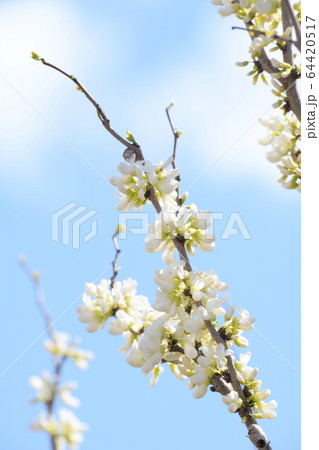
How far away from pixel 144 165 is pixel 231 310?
64cm

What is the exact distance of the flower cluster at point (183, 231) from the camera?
1821 mm

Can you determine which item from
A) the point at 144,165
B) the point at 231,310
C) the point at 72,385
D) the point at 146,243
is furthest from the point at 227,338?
the point at 72,385

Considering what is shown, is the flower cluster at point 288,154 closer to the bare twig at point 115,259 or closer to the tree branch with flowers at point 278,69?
the tree branch with flowers at point 278,69

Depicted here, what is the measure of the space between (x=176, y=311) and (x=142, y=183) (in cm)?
50

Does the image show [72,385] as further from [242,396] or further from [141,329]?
[242,396]

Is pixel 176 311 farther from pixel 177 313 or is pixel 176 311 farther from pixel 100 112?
pixel 100 112

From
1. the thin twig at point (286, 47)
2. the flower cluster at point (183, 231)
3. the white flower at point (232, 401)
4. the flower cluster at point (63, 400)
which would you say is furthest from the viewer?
the flower cluster at point (63, 400)

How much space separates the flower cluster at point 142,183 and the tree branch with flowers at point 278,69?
15.9 inches

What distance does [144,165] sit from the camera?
6.33 feet

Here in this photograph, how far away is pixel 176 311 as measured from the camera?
173 centimetres

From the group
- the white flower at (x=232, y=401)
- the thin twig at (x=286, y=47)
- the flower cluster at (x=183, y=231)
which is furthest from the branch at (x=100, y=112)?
the white flower at (x=232, y=401)

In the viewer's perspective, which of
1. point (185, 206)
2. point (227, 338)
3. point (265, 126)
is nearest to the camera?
point (227, 338)
